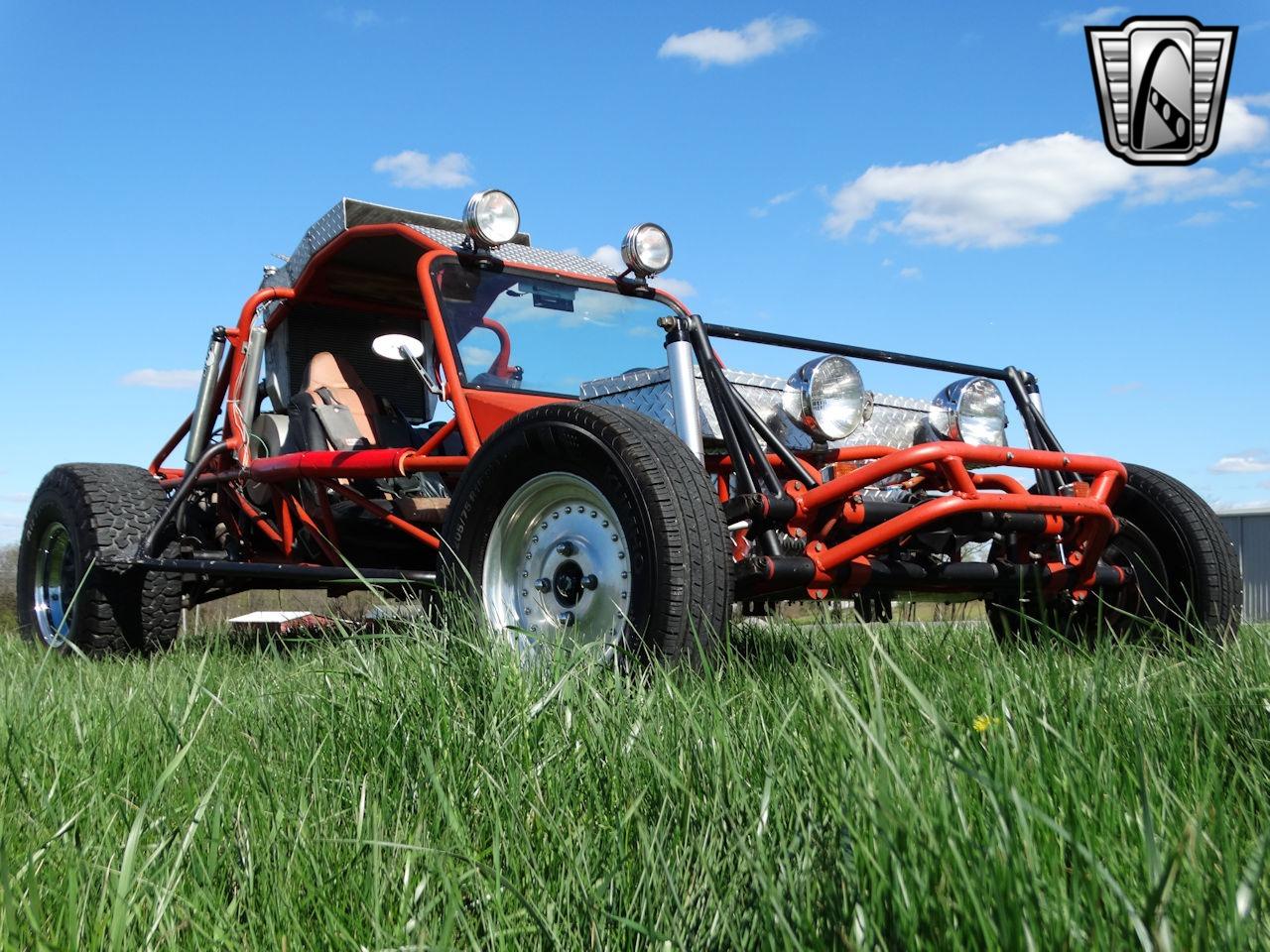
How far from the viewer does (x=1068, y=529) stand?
3.86 metres

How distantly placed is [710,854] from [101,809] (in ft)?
2.89

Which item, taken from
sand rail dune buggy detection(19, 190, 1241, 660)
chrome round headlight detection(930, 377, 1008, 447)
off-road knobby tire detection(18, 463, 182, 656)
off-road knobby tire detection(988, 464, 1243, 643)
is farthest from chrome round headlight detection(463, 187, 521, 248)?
off-road knobby tire detection(988, 464, 1243, 643)

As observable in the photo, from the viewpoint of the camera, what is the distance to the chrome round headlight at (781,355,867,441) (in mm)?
3684

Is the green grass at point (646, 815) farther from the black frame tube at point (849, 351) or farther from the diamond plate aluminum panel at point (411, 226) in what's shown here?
the diamond plate aluminum panel at point (411, 226)

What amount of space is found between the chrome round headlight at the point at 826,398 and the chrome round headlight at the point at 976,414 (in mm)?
747

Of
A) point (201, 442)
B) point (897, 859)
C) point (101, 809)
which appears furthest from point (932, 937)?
point (201, 442)

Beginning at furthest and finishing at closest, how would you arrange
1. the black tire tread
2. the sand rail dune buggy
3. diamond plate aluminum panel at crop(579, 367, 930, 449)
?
the black tire tread, diamond plate aluminum panel at crop(579, 367, 930, 449), the sand rail dune buggy

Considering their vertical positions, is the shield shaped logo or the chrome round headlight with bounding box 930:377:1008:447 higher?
the shield shaped logo

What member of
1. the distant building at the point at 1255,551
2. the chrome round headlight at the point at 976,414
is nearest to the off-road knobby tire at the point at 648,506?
the chrome round headlight at the point at 976,414

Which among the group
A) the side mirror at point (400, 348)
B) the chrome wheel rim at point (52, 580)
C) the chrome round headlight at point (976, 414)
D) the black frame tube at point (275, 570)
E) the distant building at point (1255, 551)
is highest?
the side mirror at point (400, 348)

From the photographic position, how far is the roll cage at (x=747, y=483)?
3.20 m

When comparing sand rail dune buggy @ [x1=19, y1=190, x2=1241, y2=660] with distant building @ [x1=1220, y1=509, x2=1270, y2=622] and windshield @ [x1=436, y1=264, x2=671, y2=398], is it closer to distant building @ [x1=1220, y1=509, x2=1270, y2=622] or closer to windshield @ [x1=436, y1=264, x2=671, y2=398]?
windshield @ [x1=436, y1=264, x2=671, y2=398]

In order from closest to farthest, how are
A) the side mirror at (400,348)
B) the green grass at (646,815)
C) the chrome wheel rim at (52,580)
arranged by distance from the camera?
the green grass at (646,815)
the side mirror at (400,348)
the chrome wheel rim at (52,580)

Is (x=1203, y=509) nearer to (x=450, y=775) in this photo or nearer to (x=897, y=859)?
(x=450, y=775)
